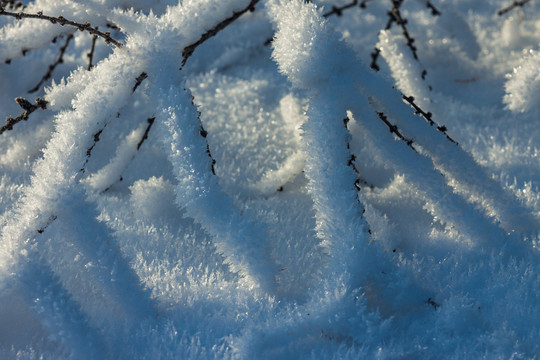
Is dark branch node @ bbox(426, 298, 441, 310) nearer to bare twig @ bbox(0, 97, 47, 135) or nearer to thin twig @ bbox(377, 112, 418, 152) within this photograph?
thin twig @ bbox(377, 112, 418, 152)

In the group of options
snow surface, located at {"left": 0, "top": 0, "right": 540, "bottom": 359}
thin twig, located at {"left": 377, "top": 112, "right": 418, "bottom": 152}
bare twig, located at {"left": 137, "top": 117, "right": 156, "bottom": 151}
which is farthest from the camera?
bare twig, located at {"left": 137, "top": 117, "right": 156, "bottom": 151}

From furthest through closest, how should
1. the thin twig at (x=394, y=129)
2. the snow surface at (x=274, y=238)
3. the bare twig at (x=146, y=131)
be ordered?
1. the bare twig at (x=146, y=131)
2. the thin twig at (x=394, y=129)
3. the snow surface at (x=274, y=238)

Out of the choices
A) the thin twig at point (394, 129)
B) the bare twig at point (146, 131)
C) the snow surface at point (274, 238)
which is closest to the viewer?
the snow surface at point (274, 238)

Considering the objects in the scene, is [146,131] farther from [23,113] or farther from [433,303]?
[433,303]

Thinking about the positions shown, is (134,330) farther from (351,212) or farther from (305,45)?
(305,45)

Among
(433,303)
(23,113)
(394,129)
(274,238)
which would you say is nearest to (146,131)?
(23,113)

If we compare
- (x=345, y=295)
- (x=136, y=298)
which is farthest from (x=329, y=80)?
(x=136, y=298)

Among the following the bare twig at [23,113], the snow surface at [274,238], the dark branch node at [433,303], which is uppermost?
the bare twig at [23,113]

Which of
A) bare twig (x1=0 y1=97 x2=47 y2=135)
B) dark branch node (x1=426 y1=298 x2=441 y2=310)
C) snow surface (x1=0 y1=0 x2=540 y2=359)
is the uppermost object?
bare twig (x1=0 y1=97 x2=47 y2=135)

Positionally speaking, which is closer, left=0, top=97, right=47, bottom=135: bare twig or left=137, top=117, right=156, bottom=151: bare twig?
left=0, top=97, right=47, bottom=135: bare twig

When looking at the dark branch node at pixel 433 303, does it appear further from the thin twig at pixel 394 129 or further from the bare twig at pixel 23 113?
the bare twig at pixel 23 113

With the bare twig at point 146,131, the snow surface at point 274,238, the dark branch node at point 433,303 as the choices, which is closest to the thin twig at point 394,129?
the snow surface at point 274,238

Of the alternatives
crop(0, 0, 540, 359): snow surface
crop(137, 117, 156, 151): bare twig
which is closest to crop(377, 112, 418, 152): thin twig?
crop(0, 0, 540, 359): snow surface
